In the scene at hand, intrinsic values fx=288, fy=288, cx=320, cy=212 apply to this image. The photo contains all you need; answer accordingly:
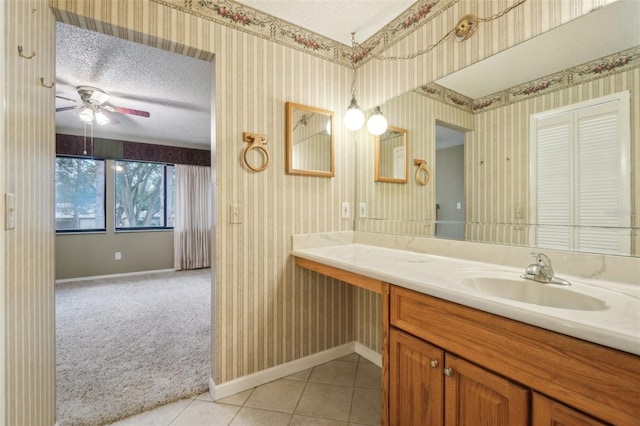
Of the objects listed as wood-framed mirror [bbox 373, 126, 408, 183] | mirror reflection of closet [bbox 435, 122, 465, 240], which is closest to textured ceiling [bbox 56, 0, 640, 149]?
mirror reflection of closet [bbox 435, 122, 465, 240]

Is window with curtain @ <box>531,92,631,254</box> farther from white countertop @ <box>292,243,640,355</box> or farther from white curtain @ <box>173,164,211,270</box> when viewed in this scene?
white curtain @ <box>173,164,211,270</box>

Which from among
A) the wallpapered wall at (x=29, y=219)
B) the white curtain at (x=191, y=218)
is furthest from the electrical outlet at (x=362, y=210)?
the white curtain at (x=191, y=218)

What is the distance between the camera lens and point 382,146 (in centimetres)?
215

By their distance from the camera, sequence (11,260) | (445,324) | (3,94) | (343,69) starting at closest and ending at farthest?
1. (3,94)
2. (11,260)
3. (445,324)
4. (343,69)

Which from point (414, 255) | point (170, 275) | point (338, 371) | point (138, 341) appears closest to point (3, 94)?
point (414, 255)

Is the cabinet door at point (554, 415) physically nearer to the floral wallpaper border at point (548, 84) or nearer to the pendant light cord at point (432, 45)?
the floral wallpaper border at point (548, 84)

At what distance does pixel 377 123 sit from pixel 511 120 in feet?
2.84

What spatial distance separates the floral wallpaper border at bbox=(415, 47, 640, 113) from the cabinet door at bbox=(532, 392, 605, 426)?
1.20m

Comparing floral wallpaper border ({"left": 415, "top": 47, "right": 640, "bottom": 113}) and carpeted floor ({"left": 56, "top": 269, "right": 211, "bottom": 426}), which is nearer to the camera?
floral wallpaper border ({"left": 415, "top": 47, "right": 640, "bottom": 113})

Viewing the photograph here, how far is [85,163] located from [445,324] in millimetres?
5789

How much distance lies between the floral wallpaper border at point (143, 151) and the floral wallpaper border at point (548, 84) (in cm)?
487

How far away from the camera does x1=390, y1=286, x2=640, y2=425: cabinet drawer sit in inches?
26.3

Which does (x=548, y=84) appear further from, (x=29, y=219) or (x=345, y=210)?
(x=29, y=219)

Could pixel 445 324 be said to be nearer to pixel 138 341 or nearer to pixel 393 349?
pixel 393 349
